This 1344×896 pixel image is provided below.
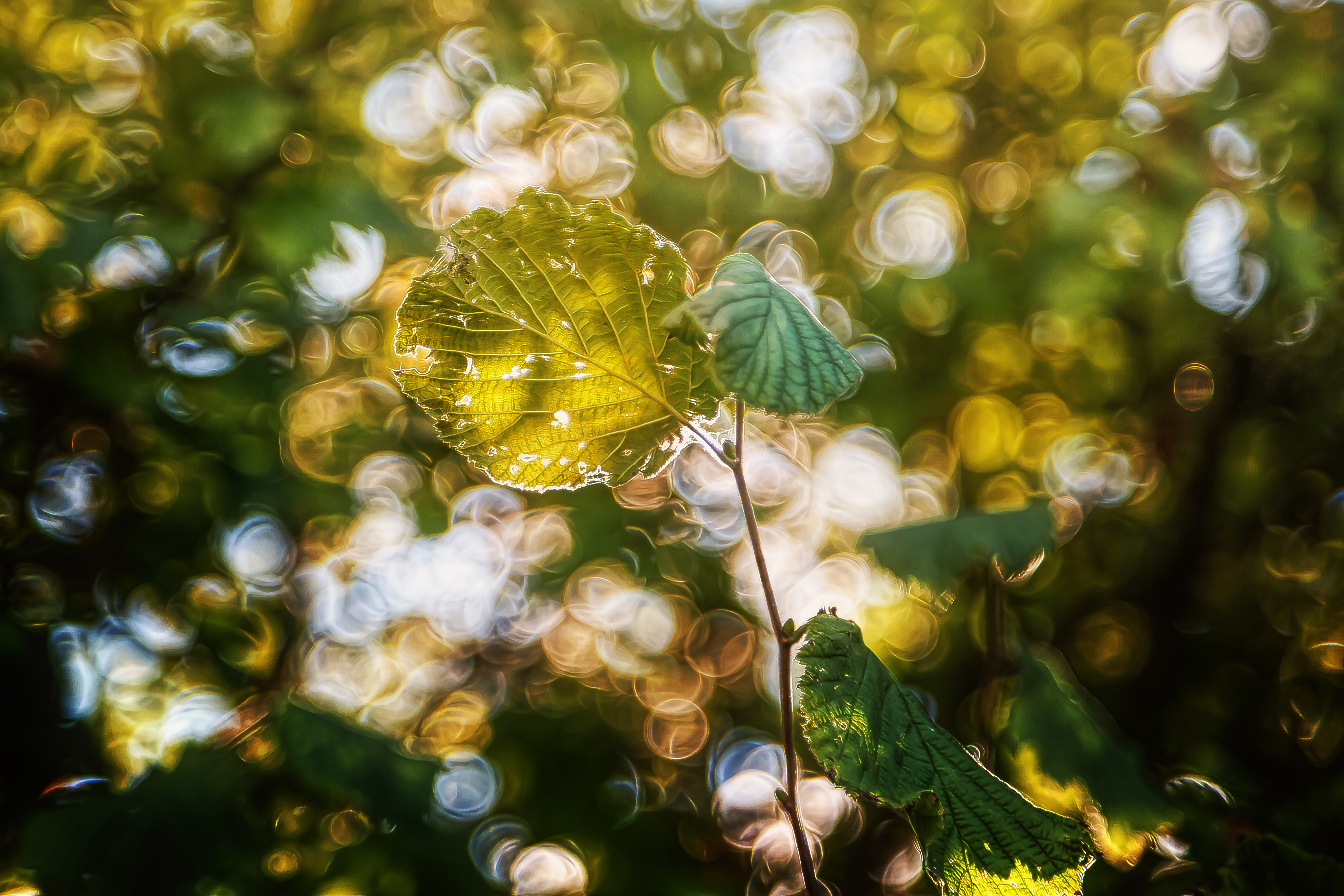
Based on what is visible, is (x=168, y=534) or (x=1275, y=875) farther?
(x=168, y=534)

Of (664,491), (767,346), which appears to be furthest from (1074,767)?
(664,491)

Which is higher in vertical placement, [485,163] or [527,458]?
[527,458]

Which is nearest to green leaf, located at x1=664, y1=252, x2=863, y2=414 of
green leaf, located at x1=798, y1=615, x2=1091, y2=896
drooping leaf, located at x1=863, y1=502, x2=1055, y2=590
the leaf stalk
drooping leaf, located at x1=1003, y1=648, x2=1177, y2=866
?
the leaf stalk

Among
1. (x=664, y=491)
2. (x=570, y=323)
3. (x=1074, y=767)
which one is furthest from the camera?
(x=664, y=491)

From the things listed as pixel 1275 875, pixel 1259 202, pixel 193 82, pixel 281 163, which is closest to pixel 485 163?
pixel 281 163

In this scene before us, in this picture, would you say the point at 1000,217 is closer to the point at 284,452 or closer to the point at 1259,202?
the point at 1259,202

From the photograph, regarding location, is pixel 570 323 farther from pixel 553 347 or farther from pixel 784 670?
pixel 784 670
